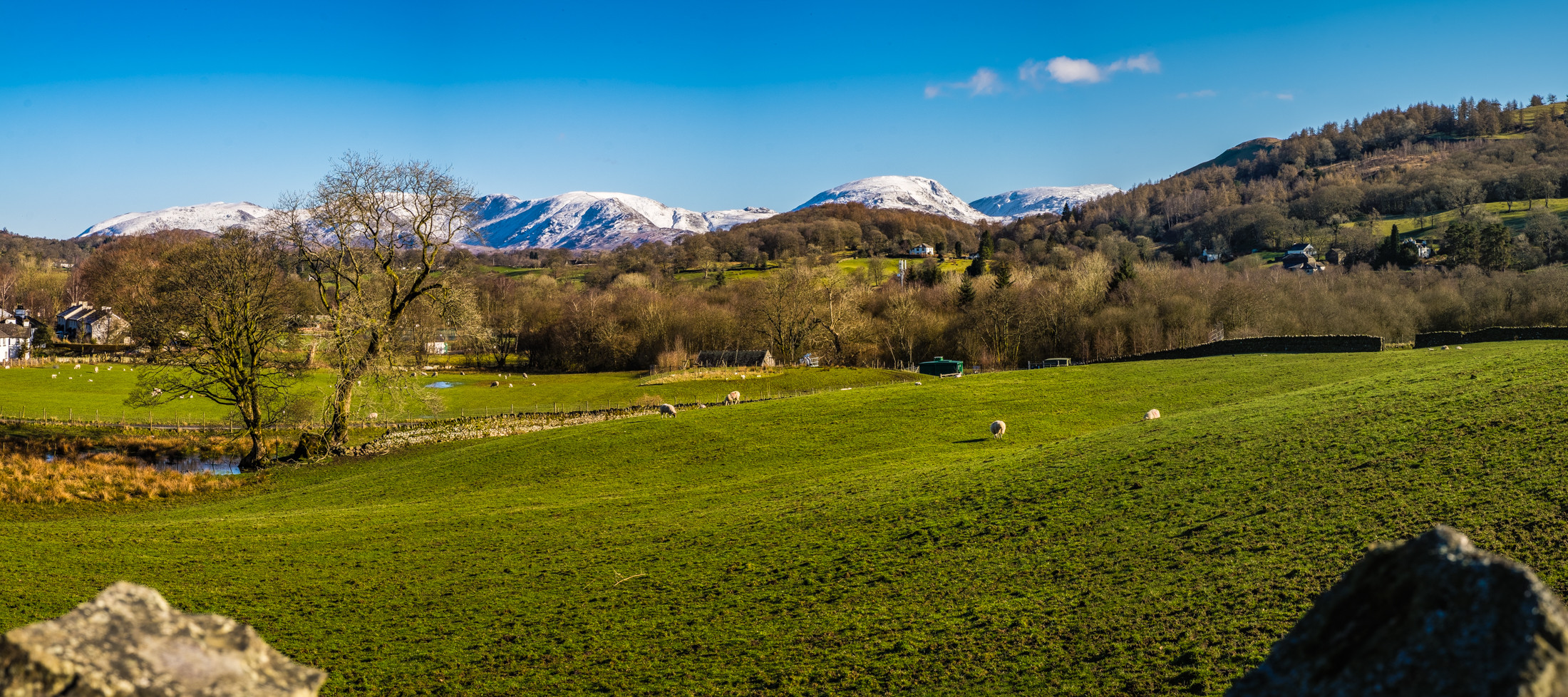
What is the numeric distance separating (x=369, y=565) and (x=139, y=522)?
13693 millimetres

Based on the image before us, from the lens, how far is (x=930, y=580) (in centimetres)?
1407

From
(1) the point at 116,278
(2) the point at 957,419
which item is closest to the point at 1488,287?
(2) the point at 957,419

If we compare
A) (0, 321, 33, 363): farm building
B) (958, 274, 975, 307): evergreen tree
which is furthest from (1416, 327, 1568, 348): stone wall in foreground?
(0, 321, 33, 363): farm building

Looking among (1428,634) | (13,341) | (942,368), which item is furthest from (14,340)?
(1428,634)

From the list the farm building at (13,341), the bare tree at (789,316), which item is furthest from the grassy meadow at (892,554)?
the farm building at (13,341)

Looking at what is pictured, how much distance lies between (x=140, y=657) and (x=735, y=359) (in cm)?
9394

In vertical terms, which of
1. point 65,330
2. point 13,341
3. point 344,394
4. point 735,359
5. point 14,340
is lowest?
point 735,359

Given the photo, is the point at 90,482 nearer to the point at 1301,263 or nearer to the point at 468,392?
the point at 468,392

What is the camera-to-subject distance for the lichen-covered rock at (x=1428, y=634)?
9.00ft

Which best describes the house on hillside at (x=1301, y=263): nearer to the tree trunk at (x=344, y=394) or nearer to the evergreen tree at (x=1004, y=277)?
the evergreen tree at (x=1004, y=277)

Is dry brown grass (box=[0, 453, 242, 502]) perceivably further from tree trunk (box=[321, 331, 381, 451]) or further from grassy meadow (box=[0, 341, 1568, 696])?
tree trunk (box=[321, 331, 381, 451])

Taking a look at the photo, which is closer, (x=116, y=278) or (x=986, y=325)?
(x=986, y=325)

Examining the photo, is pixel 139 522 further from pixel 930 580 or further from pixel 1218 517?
pixel 1218 517

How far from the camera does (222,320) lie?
4084cm
